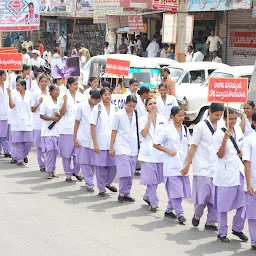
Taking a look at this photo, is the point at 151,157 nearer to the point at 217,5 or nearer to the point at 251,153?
the point at 251,153

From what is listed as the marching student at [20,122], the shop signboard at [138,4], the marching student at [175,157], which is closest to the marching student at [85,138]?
the marching student at [175,157]

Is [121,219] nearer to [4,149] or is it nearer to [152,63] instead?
[4,149]

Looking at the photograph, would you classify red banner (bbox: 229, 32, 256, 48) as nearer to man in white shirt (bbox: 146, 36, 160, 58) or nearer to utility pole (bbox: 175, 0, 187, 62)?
man in white shirt (bbox: 146, 36, 160, 58)

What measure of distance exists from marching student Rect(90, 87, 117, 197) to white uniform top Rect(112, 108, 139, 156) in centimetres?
54

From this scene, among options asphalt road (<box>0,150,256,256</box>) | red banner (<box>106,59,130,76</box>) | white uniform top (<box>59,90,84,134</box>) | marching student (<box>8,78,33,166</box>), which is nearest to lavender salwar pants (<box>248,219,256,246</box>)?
asphalt road (<box>0,150,256,256</box>)

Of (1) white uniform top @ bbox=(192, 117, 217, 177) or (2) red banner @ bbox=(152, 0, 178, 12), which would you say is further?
(2) red banner @ bbox=(152, 0, 178, 12)

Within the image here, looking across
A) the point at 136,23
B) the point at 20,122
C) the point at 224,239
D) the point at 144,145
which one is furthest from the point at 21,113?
the point at 136,23

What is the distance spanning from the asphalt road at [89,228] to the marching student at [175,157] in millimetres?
346

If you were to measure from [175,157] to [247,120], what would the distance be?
4.45 ft

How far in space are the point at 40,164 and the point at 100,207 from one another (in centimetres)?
333

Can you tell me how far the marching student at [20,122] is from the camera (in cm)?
1397

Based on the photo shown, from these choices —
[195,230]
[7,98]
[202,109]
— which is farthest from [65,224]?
[202,109]

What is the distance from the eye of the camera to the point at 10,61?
1518 cm

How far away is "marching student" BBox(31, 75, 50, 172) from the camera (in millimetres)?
13414
